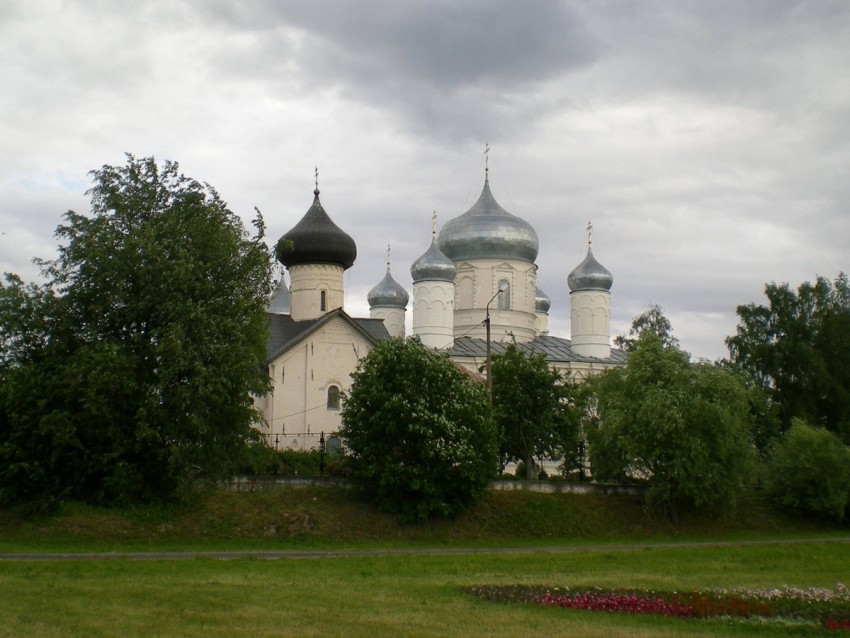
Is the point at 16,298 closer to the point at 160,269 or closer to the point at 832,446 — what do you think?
the point at 160,269

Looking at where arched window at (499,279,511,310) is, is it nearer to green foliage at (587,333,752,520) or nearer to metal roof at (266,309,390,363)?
metal roof at (266,309,390,363)

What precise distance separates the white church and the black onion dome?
0.04 m

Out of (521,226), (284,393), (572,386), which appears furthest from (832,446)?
(521,226)

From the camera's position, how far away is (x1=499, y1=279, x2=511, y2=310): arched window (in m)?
54.8

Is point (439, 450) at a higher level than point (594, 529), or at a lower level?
higher

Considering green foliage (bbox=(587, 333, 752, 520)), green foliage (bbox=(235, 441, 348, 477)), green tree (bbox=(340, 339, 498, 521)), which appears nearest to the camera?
green tree (bbox=(340, 339, 498, 521))

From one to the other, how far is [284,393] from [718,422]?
15.1 m

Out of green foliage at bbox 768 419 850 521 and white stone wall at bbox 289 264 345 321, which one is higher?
white stone wall at bbox 289 264 345 321

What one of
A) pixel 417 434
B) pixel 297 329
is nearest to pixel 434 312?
pixel 297 329

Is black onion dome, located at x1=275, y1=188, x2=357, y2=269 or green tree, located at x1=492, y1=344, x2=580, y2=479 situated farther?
black onion dome, located at x1=275, y1=188, x2=357, y2=269

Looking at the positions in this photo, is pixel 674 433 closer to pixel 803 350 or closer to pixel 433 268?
pixel 803 350

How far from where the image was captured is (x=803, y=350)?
1599 inches

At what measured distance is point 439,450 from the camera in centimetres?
2583

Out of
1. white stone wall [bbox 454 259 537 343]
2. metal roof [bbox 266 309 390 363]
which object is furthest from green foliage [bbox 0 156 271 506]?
white stone wall [bbox 454 259 537 343]
